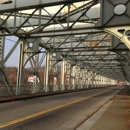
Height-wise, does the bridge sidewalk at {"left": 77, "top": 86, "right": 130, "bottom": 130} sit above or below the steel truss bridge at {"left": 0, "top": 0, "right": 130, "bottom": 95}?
below

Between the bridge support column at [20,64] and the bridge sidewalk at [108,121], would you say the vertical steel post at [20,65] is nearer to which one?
the bridge support column at [20,64]

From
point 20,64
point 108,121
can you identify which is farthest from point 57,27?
point 108,121

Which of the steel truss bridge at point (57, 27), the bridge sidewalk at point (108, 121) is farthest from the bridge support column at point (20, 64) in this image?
the bridge sidewalk at point (108, 121)

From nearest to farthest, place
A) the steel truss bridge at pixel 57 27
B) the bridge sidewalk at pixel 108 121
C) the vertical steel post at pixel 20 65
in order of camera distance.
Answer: the bridge sidewalk at pixel 108 121
the steel truss bridge at pixel 57 27
the vertical steel post at pixel 20 65

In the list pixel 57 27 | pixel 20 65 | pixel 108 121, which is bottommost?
pixel 108 121

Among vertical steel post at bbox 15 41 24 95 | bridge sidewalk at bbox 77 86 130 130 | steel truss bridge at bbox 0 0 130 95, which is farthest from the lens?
vertical steel post at bbox 15 41 24 95

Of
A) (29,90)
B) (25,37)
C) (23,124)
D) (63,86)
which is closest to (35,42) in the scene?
(25,37)

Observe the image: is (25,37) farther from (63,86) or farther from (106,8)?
(63,86)

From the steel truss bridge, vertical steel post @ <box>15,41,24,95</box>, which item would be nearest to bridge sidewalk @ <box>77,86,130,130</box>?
the steel truss bridge

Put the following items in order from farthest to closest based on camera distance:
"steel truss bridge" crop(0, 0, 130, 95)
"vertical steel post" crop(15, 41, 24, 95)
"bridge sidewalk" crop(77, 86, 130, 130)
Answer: "vertical steel post" crop(15, 41, 24, 95)
"steel truss bridge" crop(0, 0, 130, 95)
"bridge sidewalk" crop(77, 86, 130, 130)

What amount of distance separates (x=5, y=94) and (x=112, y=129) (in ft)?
48.8

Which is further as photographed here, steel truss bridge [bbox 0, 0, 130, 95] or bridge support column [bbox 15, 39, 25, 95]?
bridge support column [bbox 15, 39, 25, 95]

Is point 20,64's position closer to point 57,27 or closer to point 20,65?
point 20,65

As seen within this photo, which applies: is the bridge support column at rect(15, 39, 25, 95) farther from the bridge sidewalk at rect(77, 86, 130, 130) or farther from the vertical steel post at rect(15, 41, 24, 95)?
the bridge sidewalk at rect(77, 86, 130, 130)
